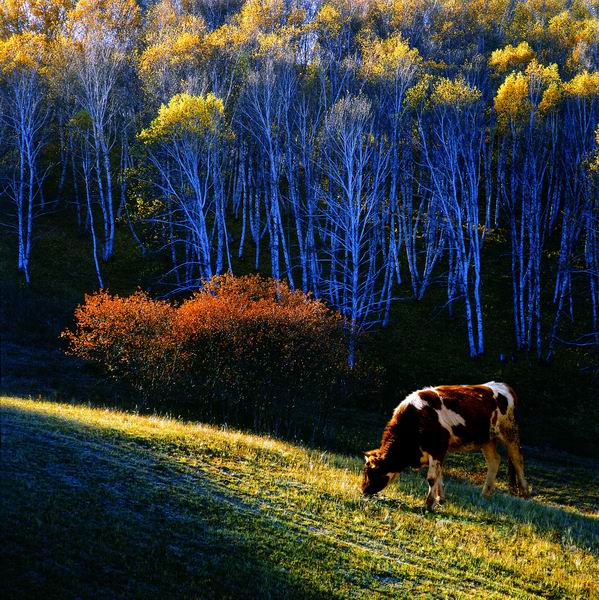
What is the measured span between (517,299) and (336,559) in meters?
34.8

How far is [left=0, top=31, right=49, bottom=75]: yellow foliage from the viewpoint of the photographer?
41.6 metres

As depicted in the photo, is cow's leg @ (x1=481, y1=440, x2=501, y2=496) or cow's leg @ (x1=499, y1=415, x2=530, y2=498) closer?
cow's leg @ (x1=481, y1=440, x2=501, y2=496)

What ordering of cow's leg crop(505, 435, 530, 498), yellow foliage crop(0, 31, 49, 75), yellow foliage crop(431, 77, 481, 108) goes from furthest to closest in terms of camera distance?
1. yellow foliage crop(0, 31, 49, 75)
2. yellow foliage crop(431, 77, 481, 108)
3. cow's leg crop(505, 435, 530, 498)

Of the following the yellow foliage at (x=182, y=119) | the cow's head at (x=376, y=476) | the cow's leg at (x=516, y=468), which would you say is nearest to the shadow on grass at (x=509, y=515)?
the cow's head at (x=376, y=476)

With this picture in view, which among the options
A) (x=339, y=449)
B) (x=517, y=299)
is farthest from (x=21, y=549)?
(x=517, y=299)

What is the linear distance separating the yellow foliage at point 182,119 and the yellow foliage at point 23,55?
51.6ft

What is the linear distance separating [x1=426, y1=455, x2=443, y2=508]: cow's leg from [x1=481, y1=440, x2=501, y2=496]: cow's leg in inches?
71.8

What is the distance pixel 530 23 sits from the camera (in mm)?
58031

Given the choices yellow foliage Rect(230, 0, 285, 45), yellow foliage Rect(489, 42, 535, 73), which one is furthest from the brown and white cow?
yellow foliage Rect(230, 0, 285, 45)

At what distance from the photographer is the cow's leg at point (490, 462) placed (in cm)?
1295

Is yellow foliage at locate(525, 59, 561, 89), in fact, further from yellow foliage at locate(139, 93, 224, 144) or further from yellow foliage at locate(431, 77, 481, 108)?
yellow foliage at locate(139, 93, 224, 144)

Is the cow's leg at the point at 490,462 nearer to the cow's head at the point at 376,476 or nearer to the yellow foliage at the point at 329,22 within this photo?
the cow's head at the point at 376,476

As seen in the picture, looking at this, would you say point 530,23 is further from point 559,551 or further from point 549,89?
point 559,551

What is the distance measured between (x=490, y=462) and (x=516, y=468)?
1.18m
